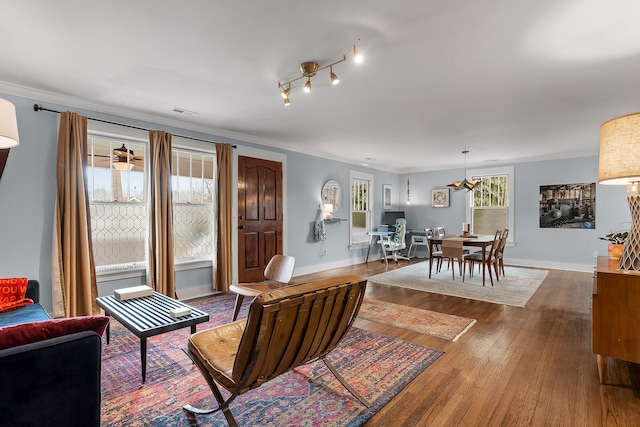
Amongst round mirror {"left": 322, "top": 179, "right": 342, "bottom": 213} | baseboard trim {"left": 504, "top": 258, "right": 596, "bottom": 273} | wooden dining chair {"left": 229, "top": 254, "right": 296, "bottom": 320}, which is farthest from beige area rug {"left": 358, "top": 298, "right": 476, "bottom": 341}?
baseboard trim {"left": 504, "top": 258, "right": 596, "bottom": 273}

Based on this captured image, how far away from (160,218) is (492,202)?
6942 millimetres

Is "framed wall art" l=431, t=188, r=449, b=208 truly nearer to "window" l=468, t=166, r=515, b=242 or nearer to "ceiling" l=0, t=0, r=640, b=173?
"window" l=468, t=166, r=515, b=242

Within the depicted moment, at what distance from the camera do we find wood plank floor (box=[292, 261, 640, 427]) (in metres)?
1.83

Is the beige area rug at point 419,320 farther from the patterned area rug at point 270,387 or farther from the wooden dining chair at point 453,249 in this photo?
the wooden dining chair at point 453,249

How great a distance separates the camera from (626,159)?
1848 mm

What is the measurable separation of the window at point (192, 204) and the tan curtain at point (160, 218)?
0.29m

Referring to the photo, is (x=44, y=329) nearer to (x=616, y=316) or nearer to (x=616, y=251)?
(x=616, y=316)

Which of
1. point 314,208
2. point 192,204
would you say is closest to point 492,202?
point 314,208

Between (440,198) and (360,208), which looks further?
(440,198)

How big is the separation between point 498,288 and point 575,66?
3267 mm

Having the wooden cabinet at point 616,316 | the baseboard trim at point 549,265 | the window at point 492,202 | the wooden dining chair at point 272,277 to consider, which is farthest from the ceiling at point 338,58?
the baseboard trim at point 549,265

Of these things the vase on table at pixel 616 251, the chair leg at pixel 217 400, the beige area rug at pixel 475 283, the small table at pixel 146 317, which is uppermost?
the vase on table at pixel 616 251

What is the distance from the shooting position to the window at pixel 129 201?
12.3 ft

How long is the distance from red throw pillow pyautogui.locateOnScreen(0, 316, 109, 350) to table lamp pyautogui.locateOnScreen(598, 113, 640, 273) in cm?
287
